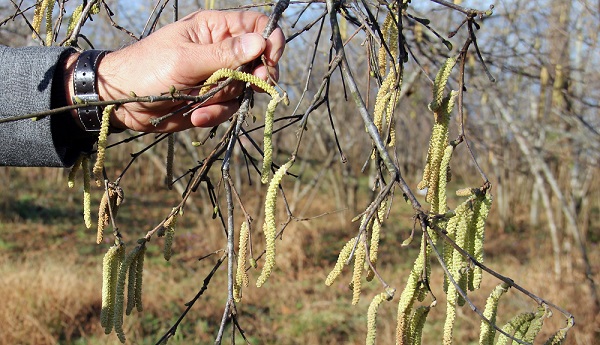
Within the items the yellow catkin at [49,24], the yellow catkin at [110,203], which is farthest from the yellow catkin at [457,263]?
the yellow catkin at [49,24]

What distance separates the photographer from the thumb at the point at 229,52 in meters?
1.13

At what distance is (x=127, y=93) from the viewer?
126 cm

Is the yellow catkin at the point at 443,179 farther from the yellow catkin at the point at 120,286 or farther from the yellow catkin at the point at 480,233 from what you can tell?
the yellow catkin at the point at 120,286

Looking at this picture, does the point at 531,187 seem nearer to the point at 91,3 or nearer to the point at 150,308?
the point at 150,308

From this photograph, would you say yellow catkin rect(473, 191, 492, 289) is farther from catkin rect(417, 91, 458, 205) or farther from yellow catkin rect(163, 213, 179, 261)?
yellow catkin rect(163, 213, 179, 261)

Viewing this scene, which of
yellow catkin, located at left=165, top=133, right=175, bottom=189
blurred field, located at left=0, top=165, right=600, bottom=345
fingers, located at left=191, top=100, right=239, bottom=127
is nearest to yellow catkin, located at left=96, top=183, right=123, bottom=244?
yellow catkin, located at left=165, top=133, right=175, bottom=189

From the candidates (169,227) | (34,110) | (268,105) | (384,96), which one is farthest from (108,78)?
(384,96)

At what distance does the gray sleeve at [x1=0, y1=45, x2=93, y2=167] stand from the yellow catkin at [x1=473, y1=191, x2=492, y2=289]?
0.85 meters

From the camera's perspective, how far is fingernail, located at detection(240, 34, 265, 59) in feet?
3.69

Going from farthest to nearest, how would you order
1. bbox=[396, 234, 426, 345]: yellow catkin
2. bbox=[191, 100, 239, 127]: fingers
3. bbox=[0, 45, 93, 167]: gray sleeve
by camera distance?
1. bbox=[191, 100, 239, 127]: fingers
2. bbox=[0, 45, 93, 167]: gray sleeve
3. bbox=[396, 234, 426, 345]: yellow catkin

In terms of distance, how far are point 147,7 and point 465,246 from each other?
5822 mm

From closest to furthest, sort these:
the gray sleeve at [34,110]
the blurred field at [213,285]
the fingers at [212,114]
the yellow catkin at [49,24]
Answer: the gray sleeve at [34,110]
the fingers at [212,114]
the yellow catkin at [49,24]
the blurred field at [213,285]

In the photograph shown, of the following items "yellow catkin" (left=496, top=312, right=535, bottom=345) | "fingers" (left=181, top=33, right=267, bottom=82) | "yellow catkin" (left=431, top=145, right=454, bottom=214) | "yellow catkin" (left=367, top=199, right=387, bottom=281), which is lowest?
"yellow catkin" (left=496, top=312, right=535, bottom=345)

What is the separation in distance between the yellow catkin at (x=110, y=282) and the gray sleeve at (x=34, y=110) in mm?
276
